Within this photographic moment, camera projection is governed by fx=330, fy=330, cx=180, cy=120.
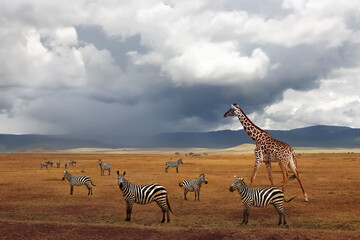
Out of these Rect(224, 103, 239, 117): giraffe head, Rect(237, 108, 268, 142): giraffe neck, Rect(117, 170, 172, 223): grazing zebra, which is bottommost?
Rect(117, 170, 172, 223): grazing zebra

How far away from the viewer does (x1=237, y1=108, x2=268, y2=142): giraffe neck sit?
2053cm

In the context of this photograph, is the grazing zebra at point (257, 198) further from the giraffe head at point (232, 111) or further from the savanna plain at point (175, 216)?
the giraffe head at point (232, 111)

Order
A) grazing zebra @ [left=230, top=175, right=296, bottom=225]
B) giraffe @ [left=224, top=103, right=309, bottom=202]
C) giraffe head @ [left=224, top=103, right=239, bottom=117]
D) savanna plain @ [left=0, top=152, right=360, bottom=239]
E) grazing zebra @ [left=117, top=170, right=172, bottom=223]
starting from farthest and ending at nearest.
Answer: giraffe head @ [left=224, top=103, right=239, bottom=117], giraffe @ [left=224, top=103, right=309, bottom=202], grazing zebra @ [left=117, top=170, right=172, bottom=223], grazing zebra @ [left=230, top=175, right=296, bottom=225], savanna plain @ [left=0, top=152, right=360, bottom=239]

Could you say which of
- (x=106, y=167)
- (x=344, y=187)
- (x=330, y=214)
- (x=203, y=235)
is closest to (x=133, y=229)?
(x=203, y=235)

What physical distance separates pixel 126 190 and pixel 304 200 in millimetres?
11190

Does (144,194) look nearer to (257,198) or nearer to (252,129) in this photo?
(257,198)

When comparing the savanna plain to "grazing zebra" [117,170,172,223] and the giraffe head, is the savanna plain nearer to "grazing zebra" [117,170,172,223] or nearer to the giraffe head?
"grazing zebra" [117,170,172,223]

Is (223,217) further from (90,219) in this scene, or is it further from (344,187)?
(344,187)

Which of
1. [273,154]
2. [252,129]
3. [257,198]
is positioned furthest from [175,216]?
[252,129]

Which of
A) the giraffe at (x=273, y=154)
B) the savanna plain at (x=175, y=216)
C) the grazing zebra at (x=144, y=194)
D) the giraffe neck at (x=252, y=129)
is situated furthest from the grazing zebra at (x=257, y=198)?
the giraffe neck at (x=252, y=129)

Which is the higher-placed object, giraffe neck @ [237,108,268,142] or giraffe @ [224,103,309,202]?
giraffe neck @ [237,108,268,142]

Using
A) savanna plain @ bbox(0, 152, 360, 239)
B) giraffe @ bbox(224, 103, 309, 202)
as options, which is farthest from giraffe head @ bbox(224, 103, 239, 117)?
savanna plain @ bbox(0, 152, 360, 239)

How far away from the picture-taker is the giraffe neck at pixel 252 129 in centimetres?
2053

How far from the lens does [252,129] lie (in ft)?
68.7
